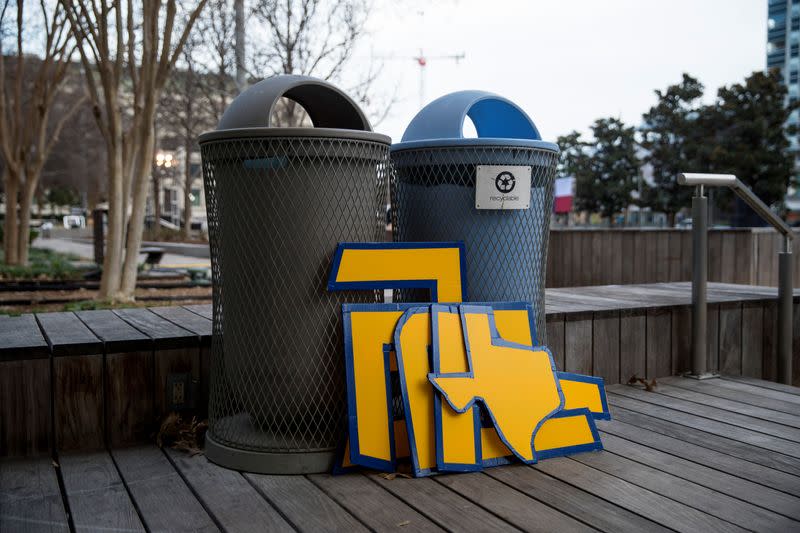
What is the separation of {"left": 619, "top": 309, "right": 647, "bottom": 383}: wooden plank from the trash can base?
88.0 inches

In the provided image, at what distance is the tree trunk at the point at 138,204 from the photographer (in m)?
8.42

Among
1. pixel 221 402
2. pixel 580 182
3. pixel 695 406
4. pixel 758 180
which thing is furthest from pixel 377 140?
pixel 580 182

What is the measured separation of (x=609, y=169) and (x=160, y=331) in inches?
1482

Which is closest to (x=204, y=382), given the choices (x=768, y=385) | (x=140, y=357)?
(x=140, y=357)

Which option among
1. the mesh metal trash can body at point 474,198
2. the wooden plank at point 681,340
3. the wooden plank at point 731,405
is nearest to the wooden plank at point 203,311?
the mesh metal trash can body at point 474,198

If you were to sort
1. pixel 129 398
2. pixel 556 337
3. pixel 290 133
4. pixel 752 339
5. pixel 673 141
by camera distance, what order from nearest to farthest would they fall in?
pixel 290 133, pixel 129 398, pixel 556 337, pixel 752 339, pixel 673 141

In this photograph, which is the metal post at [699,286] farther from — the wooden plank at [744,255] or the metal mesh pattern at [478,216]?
the wooden plank at [744,255]

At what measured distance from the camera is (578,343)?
4.17 meters

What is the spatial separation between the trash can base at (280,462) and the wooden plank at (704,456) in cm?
124

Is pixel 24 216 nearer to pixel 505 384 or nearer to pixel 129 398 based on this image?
pixel 129 398

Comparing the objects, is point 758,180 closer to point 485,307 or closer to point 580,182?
point 580,182

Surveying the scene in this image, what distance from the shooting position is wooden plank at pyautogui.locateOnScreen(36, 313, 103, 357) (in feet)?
9.75

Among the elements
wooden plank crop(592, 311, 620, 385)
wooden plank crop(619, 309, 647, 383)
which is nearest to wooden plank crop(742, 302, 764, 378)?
wooden plank crop(619, 309, 647, 383)

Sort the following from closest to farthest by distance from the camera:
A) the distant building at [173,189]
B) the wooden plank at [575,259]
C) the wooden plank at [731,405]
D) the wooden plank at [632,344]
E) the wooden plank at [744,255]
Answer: the wooden plank at [731,405]
the wooden plank at [632,344]
the wooden plank at [575,259]
the wooden plank at [744,255]
the distant building at [173,189]
